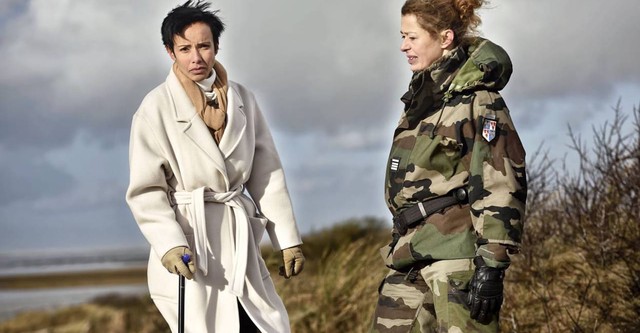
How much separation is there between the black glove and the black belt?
30cm

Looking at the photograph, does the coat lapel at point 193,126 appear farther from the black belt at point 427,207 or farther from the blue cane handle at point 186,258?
the black belt at point 427,207

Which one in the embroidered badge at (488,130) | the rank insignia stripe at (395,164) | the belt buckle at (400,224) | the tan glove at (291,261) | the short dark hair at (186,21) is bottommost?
the tan glove at (291,261)

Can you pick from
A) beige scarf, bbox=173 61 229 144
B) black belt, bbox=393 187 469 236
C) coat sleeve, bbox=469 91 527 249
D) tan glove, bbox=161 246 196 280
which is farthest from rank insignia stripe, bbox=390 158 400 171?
tan glove, bbox=161 246 196 280

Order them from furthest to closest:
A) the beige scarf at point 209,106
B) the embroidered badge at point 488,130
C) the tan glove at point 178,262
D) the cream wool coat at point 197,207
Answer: the beige scarf at point 209,106 < the cream wool coat at point 197,207 < the tan glove at point 178,262 < the embroidered badge at point 488,130

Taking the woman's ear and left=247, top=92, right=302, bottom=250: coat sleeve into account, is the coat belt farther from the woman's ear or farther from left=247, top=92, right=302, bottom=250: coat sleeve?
the woman's ear

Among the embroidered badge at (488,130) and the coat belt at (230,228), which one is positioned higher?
the embroidered badge at (488,130)

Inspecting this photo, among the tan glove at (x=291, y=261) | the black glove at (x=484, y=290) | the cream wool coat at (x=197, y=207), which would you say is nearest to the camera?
the black glove at (x=484, y=290)

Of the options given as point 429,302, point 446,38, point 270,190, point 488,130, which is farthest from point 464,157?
point 270,190

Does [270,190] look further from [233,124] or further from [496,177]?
[496,177]

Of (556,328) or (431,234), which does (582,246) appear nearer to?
(556,328)

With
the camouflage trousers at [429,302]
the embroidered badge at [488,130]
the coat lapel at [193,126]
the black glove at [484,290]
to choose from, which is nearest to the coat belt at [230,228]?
the coat lapel at [193,126]

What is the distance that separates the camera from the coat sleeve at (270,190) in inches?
204

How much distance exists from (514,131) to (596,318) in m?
3.61

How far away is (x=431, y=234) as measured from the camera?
4656 mm
